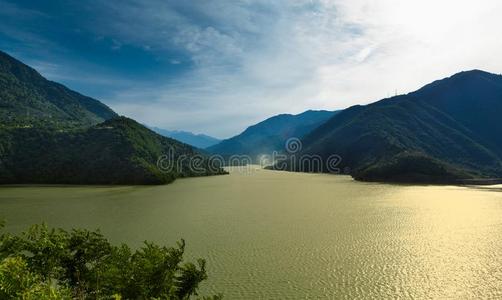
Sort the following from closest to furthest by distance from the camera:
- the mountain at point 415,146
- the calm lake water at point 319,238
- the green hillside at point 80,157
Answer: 1. the calm lake water at point 319,238
2. the green hillside at point 80,157
3. the mountain at point 415,146

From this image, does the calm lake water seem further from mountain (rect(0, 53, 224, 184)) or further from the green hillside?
mountain (rect(0, 53, 224, 184))

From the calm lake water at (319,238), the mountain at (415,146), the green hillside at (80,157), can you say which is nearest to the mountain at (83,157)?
the green hillside at (80,157)

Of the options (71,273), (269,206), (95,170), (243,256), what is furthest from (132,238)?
(95,170)

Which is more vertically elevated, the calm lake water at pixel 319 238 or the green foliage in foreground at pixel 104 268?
the green foliage in foreground at pixel 104 268

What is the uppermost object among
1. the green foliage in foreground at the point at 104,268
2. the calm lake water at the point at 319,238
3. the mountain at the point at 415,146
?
the mountain at the point at 415,146

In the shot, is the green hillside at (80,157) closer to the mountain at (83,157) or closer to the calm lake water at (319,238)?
the mountain at (83,157)

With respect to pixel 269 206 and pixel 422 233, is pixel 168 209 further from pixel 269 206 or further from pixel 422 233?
pixel 422 233

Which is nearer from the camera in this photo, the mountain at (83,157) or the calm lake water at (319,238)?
the calm lake water at (319,238)

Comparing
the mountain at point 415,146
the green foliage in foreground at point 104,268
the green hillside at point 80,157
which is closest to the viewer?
the green foliage in foreground at point 104,268
